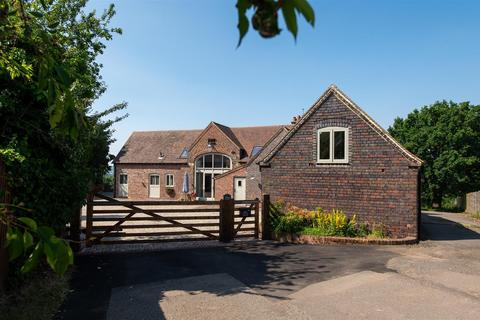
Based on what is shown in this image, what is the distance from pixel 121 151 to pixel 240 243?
105ft

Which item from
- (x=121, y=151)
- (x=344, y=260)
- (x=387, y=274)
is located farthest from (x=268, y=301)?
(x=121, y=151)

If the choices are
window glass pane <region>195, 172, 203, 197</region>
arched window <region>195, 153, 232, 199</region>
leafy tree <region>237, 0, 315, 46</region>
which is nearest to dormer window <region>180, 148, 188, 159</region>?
arched window <region>195, 153, 232, 199</region>

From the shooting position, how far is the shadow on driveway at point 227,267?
21.8 feet

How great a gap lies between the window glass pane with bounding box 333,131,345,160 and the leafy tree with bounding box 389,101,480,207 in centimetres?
2067

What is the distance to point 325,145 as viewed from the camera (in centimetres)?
1419

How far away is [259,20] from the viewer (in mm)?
1187

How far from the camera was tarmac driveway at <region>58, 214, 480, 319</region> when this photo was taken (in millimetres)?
5836

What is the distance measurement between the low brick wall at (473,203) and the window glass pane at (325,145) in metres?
17.4

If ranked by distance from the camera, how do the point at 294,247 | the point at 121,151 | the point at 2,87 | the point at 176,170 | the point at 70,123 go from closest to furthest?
the point at 70,123
the point at 2,87
the point at 294,247
the point at 176,170
the point at 121,151

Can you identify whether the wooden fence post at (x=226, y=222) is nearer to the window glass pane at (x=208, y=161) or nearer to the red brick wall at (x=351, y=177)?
the red brick wall at (x=351, y=177)

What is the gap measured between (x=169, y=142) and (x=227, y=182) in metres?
12.2

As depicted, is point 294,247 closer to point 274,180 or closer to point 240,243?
point 240,243

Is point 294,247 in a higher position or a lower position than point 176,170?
lower

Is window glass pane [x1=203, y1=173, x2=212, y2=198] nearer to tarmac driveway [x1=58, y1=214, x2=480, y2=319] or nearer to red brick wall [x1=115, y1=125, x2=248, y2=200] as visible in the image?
red brick wall [x1=115, y1=125, x2=248, y2=200]
